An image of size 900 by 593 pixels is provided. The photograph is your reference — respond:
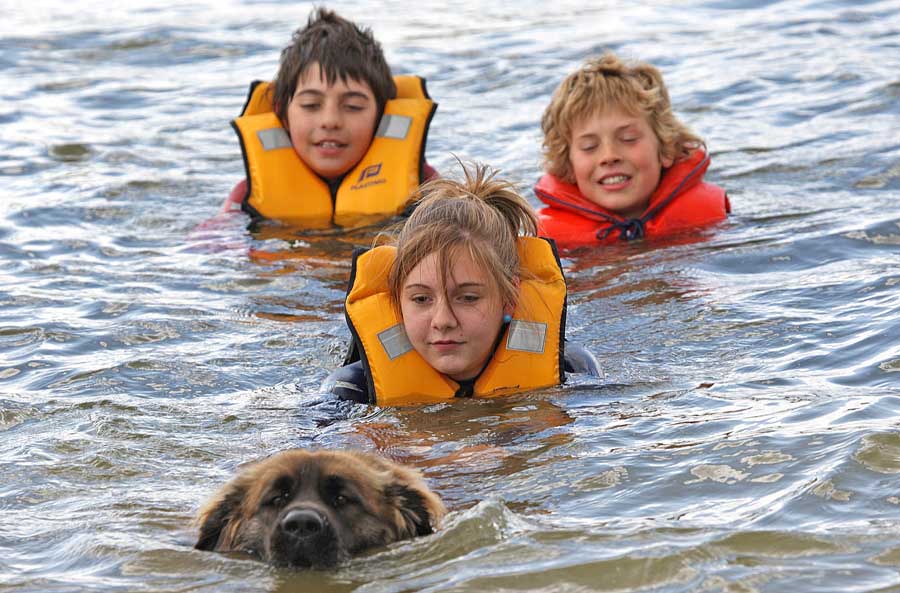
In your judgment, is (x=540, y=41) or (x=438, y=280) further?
(x=540, y=41)

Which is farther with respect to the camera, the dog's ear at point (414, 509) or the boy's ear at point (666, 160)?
the boy's ear at point (666, 160)

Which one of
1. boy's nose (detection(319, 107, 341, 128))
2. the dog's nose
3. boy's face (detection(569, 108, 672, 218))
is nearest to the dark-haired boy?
boy's nose (detection(319, 107, 341, 128))

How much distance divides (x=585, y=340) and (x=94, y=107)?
9068 millimetres

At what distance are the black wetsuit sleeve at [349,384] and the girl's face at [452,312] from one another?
41 cm

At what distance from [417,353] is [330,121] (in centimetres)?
386

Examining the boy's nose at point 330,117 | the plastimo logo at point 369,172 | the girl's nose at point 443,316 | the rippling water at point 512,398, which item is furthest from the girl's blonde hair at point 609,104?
the girl's nose at point 443,316

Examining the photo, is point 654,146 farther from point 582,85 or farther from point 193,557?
point 193,557

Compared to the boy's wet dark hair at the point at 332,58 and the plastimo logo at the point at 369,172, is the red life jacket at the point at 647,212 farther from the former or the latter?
the boy's wet dark hair at the point at 332,58

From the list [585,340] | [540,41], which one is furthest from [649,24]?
[585,340]

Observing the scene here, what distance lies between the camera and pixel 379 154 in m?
10.3

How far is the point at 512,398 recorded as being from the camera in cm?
648

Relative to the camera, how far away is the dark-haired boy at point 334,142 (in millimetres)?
10008

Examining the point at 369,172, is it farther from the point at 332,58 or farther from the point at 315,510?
the point at 315,510

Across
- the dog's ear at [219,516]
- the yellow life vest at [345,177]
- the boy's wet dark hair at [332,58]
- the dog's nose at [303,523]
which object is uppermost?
the boy's wet dark hair at [332,58]
